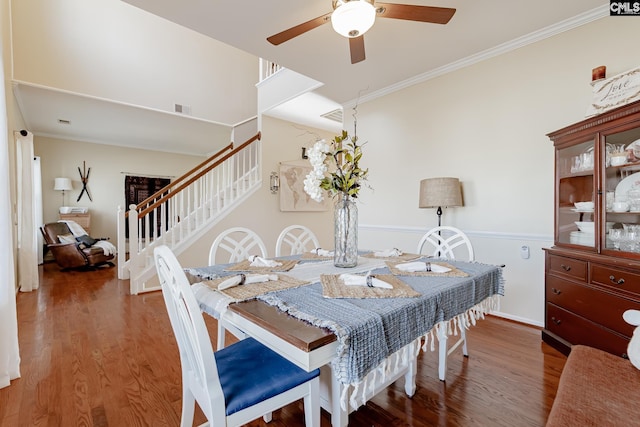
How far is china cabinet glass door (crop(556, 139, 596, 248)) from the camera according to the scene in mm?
1991

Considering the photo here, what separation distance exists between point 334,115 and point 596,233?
12.4 feet

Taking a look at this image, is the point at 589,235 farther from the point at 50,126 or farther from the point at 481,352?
the point at 50,126

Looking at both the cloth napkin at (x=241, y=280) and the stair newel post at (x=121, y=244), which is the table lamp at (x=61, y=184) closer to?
the stair newel post at (x=121, y=244)

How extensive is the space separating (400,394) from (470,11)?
2.82 m

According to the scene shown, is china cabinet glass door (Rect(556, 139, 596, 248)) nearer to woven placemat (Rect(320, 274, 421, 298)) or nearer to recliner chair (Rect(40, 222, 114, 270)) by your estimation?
woven placemat (Rect(320, 274, 421, 298))

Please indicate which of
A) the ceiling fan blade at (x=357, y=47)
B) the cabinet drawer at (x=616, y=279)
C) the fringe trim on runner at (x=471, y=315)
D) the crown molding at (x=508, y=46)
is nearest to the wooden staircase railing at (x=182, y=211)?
the crown molding at (x=508, y=46)

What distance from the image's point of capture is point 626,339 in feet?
5.40

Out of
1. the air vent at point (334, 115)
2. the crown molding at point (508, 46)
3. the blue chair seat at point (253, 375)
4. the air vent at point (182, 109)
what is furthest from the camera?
the air vent at point (182, 109)

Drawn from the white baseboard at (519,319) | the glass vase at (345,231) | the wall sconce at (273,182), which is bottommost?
the white baseboard at (519,319)

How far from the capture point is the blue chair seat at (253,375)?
38.9 inches

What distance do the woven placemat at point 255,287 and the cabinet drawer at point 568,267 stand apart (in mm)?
1926

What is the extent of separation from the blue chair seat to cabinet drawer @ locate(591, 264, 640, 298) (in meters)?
1.87

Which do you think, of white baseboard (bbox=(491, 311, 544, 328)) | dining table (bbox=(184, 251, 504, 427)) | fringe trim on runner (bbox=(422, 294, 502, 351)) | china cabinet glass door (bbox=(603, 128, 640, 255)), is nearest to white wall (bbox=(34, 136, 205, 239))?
dining table (bbox=(184, 251, 504, 427))

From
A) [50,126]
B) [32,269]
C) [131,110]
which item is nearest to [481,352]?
[32,269]
